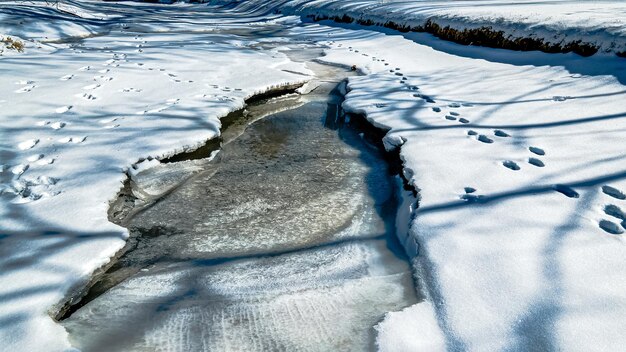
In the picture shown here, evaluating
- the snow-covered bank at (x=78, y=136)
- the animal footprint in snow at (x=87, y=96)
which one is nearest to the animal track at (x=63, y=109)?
the snow-covered bank at (x=78, y=136)

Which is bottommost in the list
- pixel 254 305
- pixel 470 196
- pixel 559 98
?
pixel 254 305

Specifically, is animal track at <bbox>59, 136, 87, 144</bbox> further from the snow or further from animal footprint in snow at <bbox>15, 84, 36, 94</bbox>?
the snow

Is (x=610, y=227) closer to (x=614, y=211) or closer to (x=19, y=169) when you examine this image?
(x=614, y=211)

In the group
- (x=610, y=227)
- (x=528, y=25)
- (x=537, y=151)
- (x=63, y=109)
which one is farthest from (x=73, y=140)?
(x=528, y=25)

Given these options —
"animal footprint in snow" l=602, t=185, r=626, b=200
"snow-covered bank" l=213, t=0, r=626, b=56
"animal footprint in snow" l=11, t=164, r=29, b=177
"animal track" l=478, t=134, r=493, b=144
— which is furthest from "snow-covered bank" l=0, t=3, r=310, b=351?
"snow-covered bank" l=213, t=0, r=626, b=56

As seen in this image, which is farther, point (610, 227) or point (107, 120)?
point (107, 120)

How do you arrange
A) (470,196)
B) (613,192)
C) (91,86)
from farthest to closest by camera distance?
(91,86), (470,196), (613,192)
